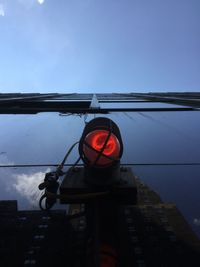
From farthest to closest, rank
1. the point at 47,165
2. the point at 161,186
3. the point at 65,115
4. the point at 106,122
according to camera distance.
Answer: the point at 65,115 < the point at 47,165 < the point at 161,186 < the point at 106,122

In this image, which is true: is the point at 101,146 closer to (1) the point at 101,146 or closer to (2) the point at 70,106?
(1) the point at 101,146

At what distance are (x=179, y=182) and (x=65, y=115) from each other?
3.02 metres

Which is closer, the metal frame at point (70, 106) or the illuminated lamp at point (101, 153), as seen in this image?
the illuminated lamp at point (101, 153)

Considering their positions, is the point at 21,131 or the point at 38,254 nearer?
the point at 38,254

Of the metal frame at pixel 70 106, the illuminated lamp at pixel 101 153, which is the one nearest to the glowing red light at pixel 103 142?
the illuminated lamp at pixel 101 153

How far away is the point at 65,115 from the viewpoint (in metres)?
5.34

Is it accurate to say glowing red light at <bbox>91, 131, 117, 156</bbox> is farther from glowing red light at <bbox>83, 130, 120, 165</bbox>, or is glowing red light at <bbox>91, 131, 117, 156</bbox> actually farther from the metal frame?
the metal frame

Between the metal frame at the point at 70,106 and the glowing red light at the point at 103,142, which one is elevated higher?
the metal frame at the point at 70,106

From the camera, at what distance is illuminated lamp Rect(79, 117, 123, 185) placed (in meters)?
1.45

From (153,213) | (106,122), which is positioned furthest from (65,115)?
(106,122)

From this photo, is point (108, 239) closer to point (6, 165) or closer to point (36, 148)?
point (6, 165)

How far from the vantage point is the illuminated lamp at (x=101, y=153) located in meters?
1.45

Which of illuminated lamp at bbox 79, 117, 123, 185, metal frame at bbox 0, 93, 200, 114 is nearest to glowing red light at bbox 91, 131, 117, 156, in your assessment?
illuminated lamp at bbox 79, 117, 123, 185

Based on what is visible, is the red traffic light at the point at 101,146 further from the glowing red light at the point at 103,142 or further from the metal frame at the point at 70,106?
the metal frame at the point at 70,106
